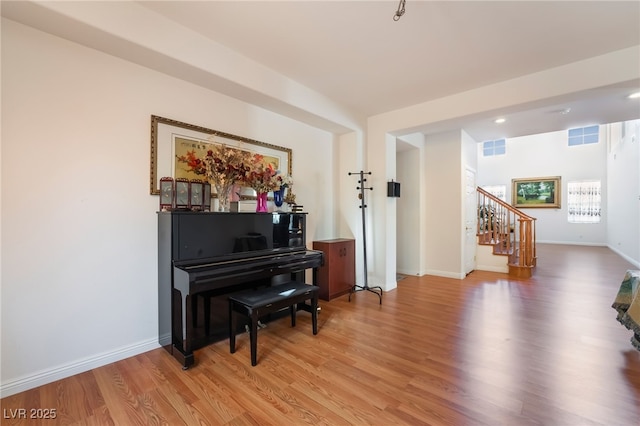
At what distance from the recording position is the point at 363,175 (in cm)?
430

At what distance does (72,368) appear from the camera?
6.53 ft

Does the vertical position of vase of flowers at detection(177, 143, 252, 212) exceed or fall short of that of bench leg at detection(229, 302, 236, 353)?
it exceeds it

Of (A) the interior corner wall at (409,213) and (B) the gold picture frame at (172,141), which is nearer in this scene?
(B) the gold picture frame at (172,141)

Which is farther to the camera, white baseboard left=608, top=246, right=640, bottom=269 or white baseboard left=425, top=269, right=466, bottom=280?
white baseboard left=608, top=246, right=640, bottom=269

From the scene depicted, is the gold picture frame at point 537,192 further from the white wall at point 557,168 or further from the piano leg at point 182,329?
the piano leg at point 182,329

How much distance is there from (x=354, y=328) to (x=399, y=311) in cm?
80

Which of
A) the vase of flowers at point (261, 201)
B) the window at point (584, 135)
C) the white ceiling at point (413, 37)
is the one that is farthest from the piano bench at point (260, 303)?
the window at point (584, 135)

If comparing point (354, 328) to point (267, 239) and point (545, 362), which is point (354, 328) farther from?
point (545, 362)

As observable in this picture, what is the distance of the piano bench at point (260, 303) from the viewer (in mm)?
2141

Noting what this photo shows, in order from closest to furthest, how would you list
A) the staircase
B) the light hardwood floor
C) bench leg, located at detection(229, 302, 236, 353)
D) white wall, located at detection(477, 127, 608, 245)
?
the light hardwood floor → bench leg, located at detection(229, 302, 236, 353) → the staircase → white wall, located at detection(477, 127, 608, 245)

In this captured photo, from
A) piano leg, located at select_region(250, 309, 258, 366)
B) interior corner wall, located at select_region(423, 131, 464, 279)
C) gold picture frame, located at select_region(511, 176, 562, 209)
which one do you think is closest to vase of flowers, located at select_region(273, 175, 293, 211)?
piano leg, located at select_region(250, 309, 258, 366)

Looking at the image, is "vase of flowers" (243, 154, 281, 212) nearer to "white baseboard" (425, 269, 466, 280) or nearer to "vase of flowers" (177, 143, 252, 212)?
"vase of flowers" (177, 143, 252, 212)

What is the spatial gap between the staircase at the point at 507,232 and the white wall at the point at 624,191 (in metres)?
2.50

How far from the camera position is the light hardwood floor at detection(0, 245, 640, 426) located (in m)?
1.60
